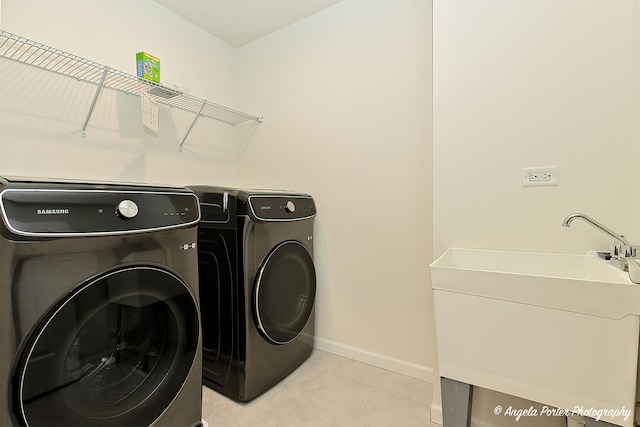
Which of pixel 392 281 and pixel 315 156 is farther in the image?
pixel 315 156

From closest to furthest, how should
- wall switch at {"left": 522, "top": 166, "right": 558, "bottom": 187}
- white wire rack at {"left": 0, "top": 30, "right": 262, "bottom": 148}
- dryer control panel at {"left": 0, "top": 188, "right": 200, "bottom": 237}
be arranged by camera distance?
dryer control panel at {"left": 0, "top": 188, "right": 200, "bottom": 237} < wall switch at {"left": 522, "top": 166, "right": 558, "bottom": 187} < white wire rack at {"left": 0, "top": 30, "right": 262, "bottom": 148}

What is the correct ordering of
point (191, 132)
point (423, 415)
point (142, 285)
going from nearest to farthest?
point (142, 285), point (423, 415), point (191, 132)

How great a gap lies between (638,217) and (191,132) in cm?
243

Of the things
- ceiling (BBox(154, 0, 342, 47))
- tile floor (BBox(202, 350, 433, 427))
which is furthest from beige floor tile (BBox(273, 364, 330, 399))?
ceiling (BBox(154, 0, 342, 47))

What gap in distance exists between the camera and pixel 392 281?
71.6 inches

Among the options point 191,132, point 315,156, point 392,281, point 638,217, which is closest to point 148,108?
point 191,132

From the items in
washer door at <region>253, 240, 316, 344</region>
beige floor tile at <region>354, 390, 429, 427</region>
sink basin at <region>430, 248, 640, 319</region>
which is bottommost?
beige floor tile at <region>354, 390, 429, 427</region>

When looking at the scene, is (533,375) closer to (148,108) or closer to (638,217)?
(638,217)

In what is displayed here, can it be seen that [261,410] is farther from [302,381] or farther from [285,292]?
[285,292]

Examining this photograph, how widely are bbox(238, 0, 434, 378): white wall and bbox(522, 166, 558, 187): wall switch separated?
496 millimetres

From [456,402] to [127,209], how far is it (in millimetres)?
1329

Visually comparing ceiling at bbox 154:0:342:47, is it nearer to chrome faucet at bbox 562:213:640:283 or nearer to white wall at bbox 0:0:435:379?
white wall at bbox 0:0:435:379

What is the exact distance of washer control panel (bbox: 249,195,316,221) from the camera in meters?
1.51

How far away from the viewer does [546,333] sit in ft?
3.00
